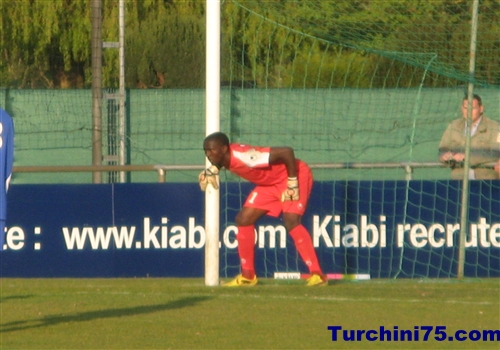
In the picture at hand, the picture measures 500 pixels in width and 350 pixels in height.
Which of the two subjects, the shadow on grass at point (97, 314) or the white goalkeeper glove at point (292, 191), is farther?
the white goalkeeper glove at point (292, 191)

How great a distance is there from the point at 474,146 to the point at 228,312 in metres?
4.62

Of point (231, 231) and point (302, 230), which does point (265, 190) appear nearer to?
point (302, 230)

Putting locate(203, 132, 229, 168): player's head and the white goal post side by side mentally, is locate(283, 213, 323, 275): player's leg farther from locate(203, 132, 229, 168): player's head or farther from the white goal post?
locate(203, 132, 229, 168): player's head

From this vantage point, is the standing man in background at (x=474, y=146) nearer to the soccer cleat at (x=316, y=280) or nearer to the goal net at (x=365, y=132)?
the goal net at (x=365, y=132)

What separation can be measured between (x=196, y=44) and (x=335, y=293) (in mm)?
14361

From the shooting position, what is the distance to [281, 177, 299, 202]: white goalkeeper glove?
1027cm

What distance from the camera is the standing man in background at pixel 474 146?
1225 cm

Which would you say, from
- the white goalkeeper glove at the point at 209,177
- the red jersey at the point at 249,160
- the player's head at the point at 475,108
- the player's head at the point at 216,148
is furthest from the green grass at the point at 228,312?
→ the player's head at the point at 475,108

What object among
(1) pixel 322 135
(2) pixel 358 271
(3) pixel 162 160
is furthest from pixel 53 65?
(2) pixel 358 271

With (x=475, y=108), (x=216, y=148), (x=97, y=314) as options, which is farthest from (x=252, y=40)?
(x=97, y=314)

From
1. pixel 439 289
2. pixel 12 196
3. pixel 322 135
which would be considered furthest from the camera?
pixel 322 135

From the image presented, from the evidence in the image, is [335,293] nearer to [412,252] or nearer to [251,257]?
[251,257]

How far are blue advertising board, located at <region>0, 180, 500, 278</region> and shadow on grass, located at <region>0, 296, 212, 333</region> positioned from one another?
2.26 m

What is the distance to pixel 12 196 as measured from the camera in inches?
476
